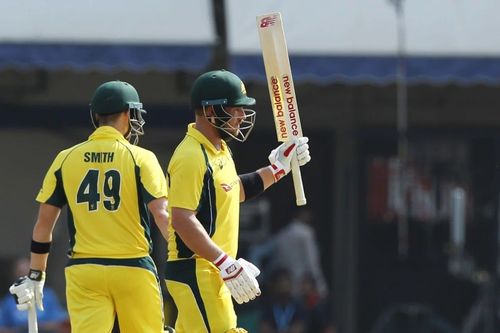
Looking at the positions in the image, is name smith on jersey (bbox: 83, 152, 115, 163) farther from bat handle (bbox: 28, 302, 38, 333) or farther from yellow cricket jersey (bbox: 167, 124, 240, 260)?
bat handle (bbox: 28, 302, 38, 333)

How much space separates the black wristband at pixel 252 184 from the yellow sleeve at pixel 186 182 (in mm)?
609

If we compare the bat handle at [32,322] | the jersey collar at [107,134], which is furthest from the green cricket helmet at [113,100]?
the bat handle at [32,322]

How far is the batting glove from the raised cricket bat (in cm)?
147

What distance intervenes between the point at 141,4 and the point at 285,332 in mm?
3280

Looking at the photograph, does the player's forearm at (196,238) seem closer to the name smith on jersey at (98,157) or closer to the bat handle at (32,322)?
the name smith on jersey at (98,157)

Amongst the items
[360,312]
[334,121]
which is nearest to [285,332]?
[360,312]

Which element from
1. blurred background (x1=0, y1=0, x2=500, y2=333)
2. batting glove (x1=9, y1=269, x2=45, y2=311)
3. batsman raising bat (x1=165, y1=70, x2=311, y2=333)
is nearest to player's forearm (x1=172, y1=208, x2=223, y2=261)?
batsman raising bat (x1=165, y1=70, x2=311, y2=333)

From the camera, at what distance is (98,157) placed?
23.3 feet

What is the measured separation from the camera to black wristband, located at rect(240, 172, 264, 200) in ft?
23.5

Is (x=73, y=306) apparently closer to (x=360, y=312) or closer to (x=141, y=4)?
(x=141, y=4)

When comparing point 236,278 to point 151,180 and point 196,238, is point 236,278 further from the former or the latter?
point 151,180

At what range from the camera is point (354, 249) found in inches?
536

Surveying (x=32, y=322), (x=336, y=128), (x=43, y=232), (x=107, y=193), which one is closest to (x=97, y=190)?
(x=107, y=193)

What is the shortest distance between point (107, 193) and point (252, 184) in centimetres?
75
